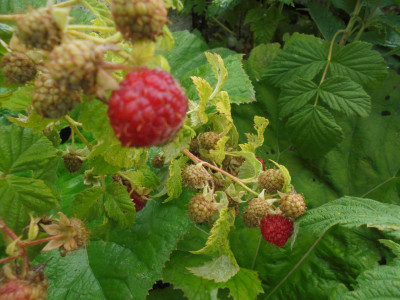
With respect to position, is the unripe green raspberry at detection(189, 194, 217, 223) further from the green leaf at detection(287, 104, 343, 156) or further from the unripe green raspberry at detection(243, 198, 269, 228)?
the green leaf at detection(287, 104, 343, 156)

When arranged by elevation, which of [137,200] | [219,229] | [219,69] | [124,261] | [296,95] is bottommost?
[124,261]

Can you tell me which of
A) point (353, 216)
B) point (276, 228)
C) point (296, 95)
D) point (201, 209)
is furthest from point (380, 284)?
point (296, 95)

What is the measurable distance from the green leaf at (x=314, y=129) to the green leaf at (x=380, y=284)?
553mm

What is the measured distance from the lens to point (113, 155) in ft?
2.22

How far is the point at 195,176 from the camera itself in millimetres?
898

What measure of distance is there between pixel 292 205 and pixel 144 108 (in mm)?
598

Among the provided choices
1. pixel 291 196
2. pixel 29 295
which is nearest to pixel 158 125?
pixel 29 295

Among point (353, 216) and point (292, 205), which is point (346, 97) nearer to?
point (353, 216)

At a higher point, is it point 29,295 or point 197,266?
point 29,295

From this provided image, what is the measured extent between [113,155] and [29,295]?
27cm

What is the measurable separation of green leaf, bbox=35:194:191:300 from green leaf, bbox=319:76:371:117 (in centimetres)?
72

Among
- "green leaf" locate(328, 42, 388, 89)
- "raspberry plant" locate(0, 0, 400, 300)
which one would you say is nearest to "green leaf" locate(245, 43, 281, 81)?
"raspberry plant" locate(0, 0, 400, 300)

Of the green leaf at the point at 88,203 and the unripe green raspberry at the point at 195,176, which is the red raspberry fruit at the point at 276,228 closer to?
the unripe green raspberry at the point at 195,176

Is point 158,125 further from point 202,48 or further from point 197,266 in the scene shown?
point 202,48
